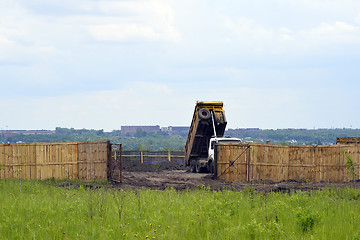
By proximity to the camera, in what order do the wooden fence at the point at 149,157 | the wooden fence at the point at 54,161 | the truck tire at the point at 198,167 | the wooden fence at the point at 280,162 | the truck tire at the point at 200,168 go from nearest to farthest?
the wooden fence at the point at 54,161
the wooden fence at the point at 280,162
the truck tire at the point at 200,168
the truck tire at the point at 198,167
the wooden fence at the point at 149,157

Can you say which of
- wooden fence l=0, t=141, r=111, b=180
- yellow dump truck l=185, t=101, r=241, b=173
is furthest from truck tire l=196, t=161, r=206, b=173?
wooden fence l=0, t=141, r=111, b=180

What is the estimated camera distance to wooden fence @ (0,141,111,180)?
78.5ft

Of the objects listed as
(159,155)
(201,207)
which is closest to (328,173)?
(201,207)

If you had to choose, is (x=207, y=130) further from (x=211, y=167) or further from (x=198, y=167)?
(x=198, y=167)

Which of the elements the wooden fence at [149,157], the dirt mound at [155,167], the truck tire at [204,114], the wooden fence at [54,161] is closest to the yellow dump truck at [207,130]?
the truck tire at [204,114]

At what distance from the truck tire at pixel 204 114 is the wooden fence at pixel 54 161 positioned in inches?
290

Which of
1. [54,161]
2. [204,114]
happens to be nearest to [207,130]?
[204,114]

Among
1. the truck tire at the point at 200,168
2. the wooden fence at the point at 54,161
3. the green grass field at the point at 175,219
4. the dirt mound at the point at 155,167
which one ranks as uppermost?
the wooden fence at the point at 54,161

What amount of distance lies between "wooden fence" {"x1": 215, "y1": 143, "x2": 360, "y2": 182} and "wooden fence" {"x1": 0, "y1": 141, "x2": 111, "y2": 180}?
6.54m

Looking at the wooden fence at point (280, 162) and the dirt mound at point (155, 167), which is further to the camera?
the dirt mound at point (155, 167)

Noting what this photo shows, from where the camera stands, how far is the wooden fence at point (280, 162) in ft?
83.1

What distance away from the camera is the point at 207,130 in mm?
30062

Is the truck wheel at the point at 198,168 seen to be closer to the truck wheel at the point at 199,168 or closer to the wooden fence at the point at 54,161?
the truck wheel at the point at 199,168

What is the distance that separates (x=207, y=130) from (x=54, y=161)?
33.5ft
